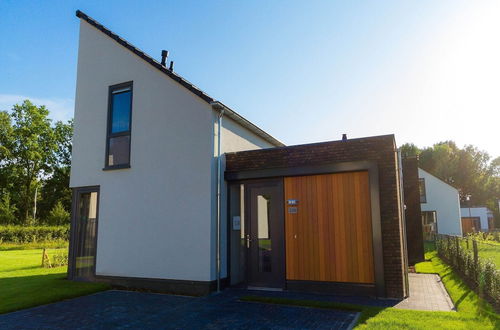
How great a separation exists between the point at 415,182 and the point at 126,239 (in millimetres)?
10544

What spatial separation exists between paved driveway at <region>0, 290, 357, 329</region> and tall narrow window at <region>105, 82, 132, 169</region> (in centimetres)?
417

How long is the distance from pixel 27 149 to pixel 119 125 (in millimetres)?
41493

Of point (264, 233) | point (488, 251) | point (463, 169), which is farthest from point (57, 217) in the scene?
point (463, 169)

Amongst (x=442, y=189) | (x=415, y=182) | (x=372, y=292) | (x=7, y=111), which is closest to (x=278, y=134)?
(x=415, y=182)

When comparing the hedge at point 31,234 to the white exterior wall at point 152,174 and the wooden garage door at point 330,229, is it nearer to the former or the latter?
the white exterior wall at point 152,174

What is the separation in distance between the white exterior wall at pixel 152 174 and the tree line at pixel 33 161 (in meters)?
35.8

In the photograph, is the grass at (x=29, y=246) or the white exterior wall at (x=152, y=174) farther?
the grass at (x=29, y=246)

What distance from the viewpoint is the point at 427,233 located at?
1196 inches

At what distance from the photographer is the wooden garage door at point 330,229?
8.38 metres

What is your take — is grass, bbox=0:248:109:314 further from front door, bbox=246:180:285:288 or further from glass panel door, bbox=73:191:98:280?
front door, bbox=246:180:285:288

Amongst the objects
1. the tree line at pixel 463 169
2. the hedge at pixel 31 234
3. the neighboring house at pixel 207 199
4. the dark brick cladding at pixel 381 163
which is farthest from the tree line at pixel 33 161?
the tree line at pixel 463 169

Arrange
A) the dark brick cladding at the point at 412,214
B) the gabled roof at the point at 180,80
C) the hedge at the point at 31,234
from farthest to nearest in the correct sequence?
the hedge at the point at 31,234 → the dark brick cladding at the point at 412,214 → the gabled roof at the point at 180,80

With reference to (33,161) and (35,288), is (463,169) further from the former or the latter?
(33,161)

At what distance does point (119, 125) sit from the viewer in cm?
1095
